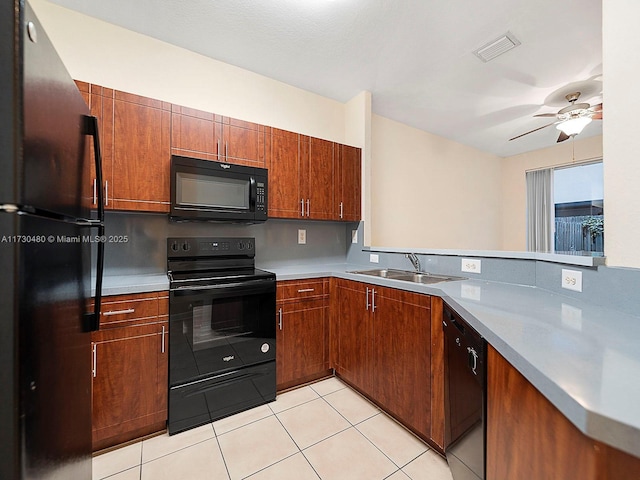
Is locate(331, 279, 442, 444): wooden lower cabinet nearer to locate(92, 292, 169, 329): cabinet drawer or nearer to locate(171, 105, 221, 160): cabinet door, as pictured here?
locate(92, 292, 169, 329): cabinet drawer

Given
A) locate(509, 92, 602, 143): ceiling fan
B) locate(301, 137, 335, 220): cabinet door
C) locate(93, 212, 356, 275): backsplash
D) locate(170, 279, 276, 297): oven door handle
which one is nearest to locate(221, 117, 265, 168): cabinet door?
locate(301, 137, 335, 220): cabinet door

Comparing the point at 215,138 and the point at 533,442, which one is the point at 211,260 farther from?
the point at 533,442

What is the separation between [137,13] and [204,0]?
522mm

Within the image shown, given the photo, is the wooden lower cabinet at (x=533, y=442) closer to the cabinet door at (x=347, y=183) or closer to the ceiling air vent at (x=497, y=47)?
the cabinet door at (x=347, y=183)

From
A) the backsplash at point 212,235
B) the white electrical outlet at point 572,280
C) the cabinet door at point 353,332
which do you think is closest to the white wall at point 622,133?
the white electrical outlet at point 572,280

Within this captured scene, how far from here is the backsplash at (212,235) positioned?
2.00 metres

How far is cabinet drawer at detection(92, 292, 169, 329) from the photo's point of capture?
1.50 meters

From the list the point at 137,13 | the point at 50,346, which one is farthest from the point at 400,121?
the point at 50,346

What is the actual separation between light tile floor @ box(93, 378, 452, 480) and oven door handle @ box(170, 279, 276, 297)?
0.84 m

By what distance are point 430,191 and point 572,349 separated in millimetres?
3694

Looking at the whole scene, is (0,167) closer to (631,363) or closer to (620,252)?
(631,363)

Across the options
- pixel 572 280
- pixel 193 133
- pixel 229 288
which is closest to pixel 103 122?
pixel 193 133

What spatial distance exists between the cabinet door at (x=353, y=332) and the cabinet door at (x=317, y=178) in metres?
0.72

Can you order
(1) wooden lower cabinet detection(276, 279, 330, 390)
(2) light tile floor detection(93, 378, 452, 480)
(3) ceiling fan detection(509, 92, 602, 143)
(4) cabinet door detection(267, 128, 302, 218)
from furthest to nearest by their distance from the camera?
(3) ceiling fan detection(509, 92, 602, 143)
(4) cabinet door detection(267, 128, 302, 218)
(1) wooden lower cabinet detection(276, 279, 330, 390)
(2) light tile floor detection(93, 378, 452, 480)
